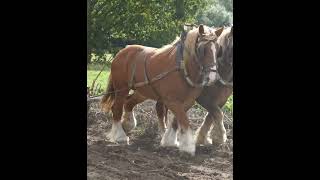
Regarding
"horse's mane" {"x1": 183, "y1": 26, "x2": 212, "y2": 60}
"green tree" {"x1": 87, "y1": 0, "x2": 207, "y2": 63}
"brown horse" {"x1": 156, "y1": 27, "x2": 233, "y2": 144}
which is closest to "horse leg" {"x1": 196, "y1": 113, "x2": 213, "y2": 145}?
"brown horse" {"x1": 156, "y1": 27, "x2": 233, "y2": 144}

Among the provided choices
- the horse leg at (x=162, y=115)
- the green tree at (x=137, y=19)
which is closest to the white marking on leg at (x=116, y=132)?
the horse leg at (x=162, y=115)

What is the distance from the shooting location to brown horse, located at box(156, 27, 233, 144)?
255cm

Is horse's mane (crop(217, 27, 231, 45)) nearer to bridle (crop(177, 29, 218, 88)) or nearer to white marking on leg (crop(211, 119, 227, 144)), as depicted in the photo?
bridle (crop(177, 29, 218, 88))

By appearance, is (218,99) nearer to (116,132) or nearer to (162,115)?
(162,115)

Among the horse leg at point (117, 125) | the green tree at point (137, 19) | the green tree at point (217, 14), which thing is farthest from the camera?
the horse leg at point (117, 125)

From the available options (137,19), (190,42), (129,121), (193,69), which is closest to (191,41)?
(190,42)

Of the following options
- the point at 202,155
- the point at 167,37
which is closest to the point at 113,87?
the point at 167,37

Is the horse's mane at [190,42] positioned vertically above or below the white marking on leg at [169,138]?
above

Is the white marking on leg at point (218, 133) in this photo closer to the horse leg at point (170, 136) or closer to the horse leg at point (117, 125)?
the horse leg at point (170, 136)

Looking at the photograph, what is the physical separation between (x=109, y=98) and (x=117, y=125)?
138 millimetres

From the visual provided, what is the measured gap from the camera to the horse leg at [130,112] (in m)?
2.70
